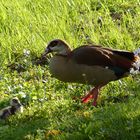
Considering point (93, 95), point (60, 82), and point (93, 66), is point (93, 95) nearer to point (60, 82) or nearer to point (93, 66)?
point (93, 66)

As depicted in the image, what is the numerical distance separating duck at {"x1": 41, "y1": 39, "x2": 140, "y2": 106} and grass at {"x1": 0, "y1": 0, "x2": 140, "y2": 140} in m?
0.27

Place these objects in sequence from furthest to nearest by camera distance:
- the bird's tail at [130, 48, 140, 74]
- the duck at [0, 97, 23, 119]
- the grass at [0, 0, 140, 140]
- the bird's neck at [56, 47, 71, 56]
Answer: the bird's neck at [56, 47, 71, 56]
the bird's tail at [130, 48, 140, 74]
the duck at [0, 97, 23, 119]
the grass at [0, 0, 140, 140]

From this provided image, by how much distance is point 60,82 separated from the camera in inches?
349

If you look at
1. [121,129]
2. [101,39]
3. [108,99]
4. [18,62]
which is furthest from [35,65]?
[121,129]

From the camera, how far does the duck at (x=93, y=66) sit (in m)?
7.75

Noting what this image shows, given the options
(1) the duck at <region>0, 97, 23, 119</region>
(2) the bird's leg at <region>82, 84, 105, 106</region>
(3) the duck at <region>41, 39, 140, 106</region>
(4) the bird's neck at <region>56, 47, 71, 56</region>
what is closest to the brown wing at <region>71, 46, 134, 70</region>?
(3) the duck at <region>41, 39, 140, 106</region>

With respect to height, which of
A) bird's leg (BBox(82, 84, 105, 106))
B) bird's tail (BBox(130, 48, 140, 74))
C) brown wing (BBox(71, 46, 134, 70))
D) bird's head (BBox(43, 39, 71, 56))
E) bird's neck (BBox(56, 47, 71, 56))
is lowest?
bird's leg (BBox(82, 84, 105, 106))

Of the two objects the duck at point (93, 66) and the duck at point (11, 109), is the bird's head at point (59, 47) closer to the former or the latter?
the duck at point (93, 66)

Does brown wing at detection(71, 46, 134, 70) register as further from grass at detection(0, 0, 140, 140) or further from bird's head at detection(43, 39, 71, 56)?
grass at detection(0, 0, 140, 140)

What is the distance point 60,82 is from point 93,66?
121cm

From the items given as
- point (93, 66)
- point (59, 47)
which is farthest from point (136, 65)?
point (59, 47)

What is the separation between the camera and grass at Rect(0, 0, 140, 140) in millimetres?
6664

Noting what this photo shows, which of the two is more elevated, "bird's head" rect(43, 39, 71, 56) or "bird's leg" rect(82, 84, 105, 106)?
"bird's head" rect(43, 39, 71, 56)

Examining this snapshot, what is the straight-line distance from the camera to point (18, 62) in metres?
9.88
